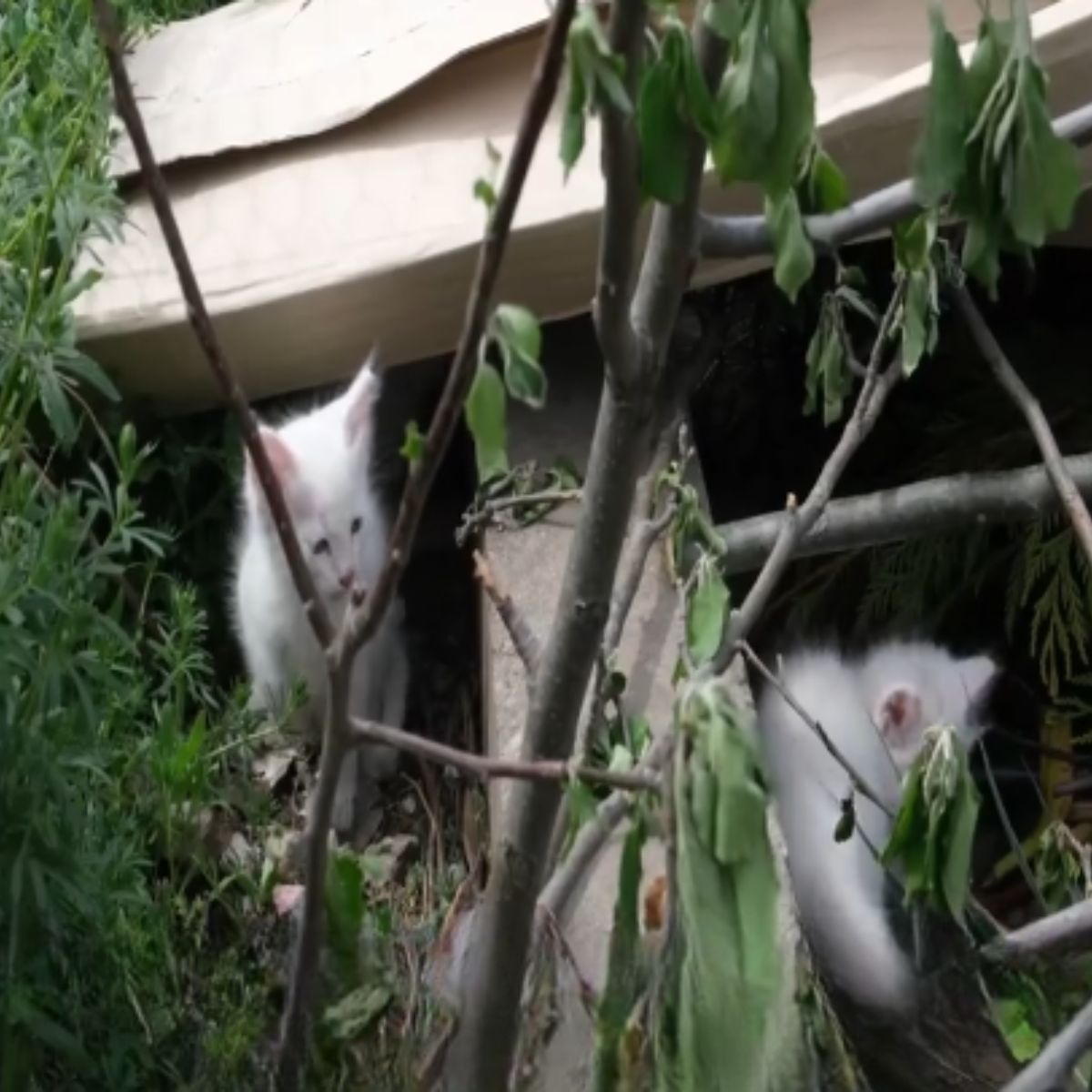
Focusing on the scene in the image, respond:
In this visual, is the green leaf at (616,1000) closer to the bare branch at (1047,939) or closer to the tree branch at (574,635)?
the tree branch at (574,635)

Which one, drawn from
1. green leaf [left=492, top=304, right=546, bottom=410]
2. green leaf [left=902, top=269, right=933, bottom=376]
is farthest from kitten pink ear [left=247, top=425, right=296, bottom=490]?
green leaf [left=492, top=304, right=546, bottom=410]

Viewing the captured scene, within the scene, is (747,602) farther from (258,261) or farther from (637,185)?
(258,261)

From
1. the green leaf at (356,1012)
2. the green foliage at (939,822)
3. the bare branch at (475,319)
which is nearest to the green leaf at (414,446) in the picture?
the bare branch at (475,319)

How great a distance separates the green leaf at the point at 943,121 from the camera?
673 mm

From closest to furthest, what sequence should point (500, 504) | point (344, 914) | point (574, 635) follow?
point (574, 635) → point (344, 914) → point (500, 504)

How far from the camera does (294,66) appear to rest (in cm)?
208

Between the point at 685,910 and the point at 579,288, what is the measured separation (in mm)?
1347

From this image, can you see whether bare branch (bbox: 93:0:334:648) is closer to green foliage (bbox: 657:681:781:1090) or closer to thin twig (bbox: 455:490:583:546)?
green foliage (bbox: 657:681:781:1090)

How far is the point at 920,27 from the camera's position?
1.84 meters

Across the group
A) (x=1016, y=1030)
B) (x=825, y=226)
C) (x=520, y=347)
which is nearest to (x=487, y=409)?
(x=520, y=347)

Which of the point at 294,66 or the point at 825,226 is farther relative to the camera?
the point at 294,66

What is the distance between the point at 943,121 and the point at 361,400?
152 centimetres

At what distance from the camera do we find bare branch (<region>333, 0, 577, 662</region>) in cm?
70

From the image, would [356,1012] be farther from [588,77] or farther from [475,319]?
[588,77]
